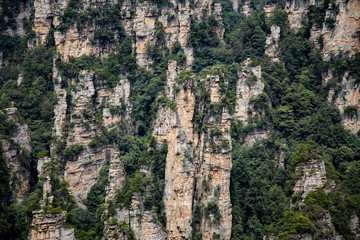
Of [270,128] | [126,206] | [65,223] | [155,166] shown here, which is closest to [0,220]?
[65,223]

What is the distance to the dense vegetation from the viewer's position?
123 feet

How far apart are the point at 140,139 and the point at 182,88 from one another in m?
7.59

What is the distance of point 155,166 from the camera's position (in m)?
42.0

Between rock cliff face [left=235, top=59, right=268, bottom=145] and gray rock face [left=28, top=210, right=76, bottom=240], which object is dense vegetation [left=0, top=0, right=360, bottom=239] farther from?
gray rock face [left=28, top=210, right=76, bottom=240]

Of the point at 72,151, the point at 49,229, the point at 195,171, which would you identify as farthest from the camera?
the point at 72,151

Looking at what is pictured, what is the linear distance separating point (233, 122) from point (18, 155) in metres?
20.6

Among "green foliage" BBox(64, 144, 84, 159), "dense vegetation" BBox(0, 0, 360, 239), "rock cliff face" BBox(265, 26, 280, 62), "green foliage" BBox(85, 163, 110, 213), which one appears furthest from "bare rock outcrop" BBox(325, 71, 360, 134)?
"green foliage" BBox(64, 144, 84, 159)

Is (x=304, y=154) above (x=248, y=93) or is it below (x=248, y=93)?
below

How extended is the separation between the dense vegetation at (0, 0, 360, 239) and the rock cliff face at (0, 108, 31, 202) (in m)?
0.69

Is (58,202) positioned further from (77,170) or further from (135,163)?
(135,163)

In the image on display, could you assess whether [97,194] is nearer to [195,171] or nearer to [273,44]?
[195,171]

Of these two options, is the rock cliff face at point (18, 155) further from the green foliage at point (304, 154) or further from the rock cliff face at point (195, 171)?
the green foliage at point (304, 154)

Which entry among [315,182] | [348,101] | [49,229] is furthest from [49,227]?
[348,101]

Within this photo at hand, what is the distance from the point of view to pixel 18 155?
40.6 meters
